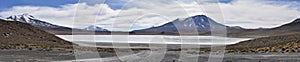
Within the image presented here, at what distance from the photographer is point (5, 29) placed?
298 ft

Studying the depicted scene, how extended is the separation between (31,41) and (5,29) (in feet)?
23.8

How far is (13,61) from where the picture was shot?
28016 millimetres

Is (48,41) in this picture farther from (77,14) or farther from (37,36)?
(77,14)

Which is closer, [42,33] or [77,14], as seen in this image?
[77,14]

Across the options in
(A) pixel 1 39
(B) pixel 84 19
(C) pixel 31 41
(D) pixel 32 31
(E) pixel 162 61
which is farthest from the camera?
(D) pixel 32 31

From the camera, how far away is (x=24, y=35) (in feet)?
305

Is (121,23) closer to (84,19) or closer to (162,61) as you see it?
(84,19)

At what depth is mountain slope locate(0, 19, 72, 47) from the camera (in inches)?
3364

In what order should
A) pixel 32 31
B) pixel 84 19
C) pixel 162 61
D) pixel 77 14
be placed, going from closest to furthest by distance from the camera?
pixel 77 14 < pixel 84 19 < pixel 162 61 < pixel 32 31

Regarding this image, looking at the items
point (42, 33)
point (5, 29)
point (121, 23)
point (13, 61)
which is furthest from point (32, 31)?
point (121, 23)

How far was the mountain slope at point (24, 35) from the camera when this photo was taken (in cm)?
8544

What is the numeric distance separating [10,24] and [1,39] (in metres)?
16.7

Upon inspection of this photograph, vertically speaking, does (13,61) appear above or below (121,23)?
below

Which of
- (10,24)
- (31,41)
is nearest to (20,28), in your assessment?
(10,24)
